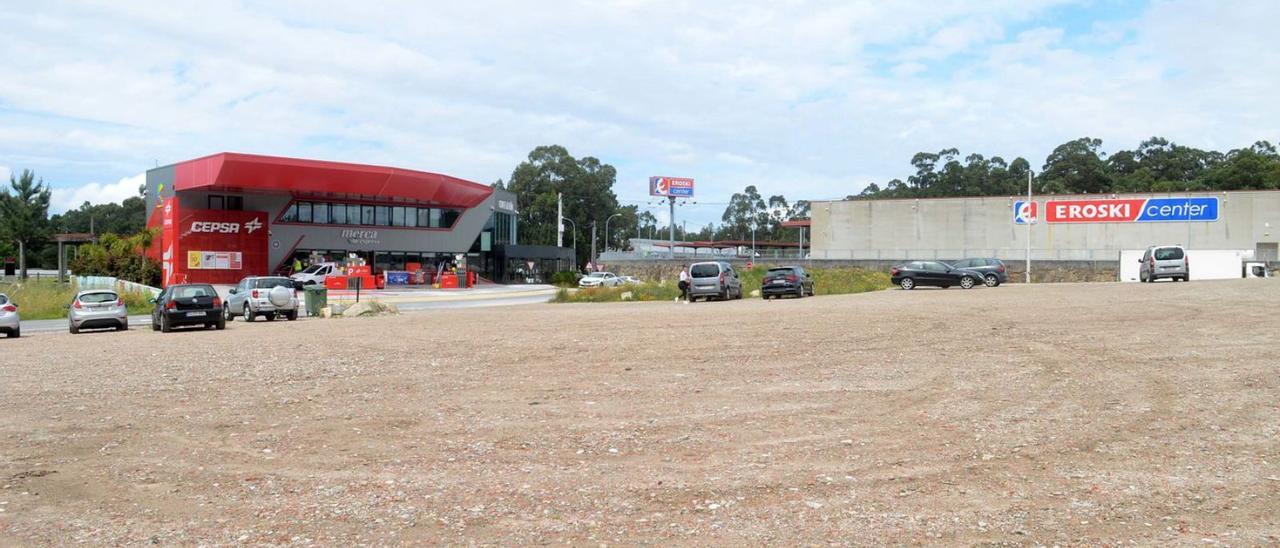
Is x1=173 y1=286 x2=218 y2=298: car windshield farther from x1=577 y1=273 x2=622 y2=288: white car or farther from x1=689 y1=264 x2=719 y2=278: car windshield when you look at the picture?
x1=577 y1=273 x2=622 y2=288: white car

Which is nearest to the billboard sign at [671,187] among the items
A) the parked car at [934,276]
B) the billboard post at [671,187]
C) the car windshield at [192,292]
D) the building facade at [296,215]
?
the billboard post at [671,187]

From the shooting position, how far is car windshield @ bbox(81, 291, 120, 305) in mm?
26980

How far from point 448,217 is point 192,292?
45.1m

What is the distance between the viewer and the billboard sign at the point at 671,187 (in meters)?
119

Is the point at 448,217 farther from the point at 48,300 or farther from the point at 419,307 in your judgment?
the point at 48,300

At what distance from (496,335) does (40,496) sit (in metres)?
12.7

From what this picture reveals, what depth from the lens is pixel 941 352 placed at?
1524cm

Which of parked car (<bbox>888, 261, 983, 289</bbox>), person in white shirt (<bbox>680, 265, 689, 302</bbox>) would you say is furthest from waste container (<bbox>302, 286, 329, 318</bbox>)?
parked car (<bbox>888, 261, 983, 289</bbox>)

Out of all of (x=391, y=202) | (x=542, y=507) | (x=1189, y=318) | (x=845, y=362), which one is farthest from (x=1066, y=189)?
(x=542, y=507)

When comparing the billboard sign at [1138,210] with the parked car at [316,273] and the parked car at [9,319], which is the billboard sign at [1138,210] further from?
the parked car at [9,319]

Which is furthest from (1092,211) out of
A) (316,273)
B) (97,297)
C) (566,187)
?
(566,187)

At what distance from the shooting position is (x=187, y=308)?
26.5 meters

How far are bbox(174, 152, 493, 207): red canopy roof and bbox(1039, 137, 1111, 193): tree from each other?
282 feet

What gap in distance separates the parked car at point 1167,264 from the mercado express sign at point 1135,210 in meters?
29.8
